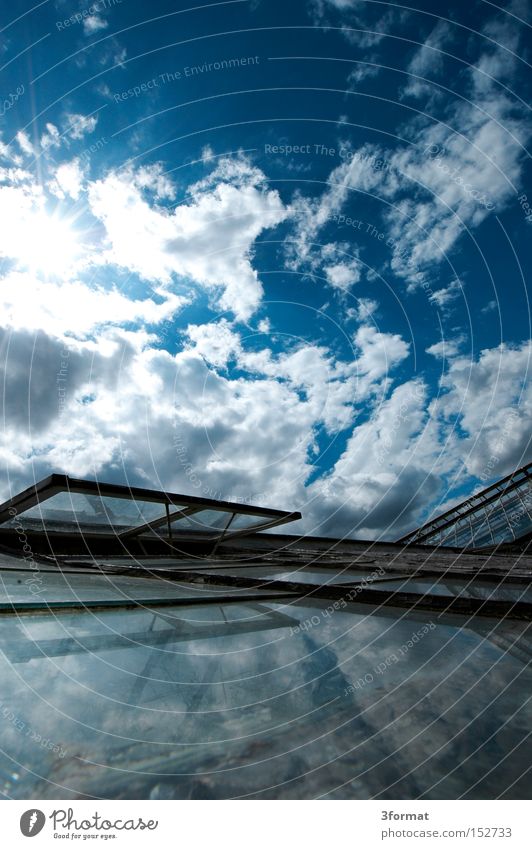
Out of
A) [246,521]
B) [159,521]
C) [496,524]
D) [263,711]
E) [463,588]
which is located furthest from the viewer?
[496,524]

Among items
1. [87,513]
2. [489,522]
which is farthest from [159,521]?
[489,522]

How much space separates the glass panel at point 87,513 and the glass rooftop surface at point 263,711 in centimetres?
751

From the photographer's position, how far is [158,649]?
311 centimetres

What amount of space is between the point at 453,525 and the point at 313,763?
29.1 m

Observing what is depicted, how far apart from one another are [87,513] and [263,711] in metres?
10.9

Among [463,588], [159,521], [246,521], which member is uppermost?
[246,521]

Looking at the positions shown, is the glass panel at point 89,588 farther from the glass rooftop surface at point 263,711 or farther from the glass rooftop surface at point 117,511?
the glass rooftop surface at point 117,511

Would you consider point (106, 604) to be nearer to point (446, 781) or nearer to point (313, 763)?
point (313, 763)

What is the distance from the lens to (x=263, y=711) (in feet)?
7.30

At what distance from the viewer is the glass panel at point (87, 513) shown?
10547 millimetres

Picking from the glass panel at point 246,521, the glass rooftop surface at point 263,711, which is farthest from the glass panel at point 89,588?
the glass panel at point 246,521

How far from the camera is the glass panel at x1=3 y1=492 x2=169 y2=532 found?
34.6ft

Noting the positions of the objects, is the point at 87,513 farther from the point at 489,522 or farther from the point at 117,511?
the point at 489,522
